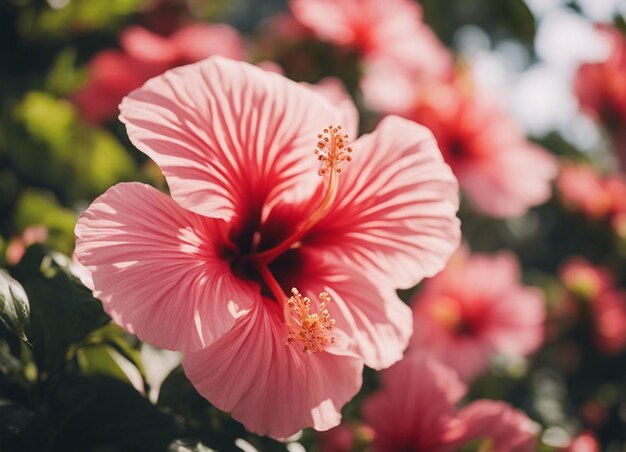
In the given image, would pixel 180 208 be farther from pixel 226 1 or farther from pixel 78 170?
pixel 226 1

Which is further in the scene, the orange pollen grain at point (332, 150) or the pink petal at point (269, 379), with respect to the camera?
the orange pollen grain at point (332, 150)

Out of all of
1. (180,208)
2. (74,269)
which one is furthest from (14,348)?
(180,208)

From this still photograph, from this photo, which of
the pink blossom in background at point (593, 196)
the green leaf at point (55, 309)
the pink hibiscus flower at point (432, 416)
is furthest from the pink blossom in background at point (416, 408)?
the pink blossom in background at point (593, 196)

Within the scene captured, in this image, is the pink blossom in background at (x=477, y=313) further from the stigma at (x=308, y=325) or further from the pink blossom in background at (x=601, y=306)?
the stigma at (x=308, y=325)

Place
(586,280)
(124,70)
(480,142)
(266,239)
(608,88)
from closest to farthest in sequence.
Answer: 1. (266,239)
2. (124,70)
3. (480,142)
4. (586,280)
5. (608,88)

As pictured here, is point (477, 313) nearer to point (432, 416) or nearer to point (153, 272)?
point (432, 416)

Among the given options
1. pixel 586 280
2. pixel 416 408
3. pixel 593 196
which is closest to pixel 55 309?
pixel 416 408
